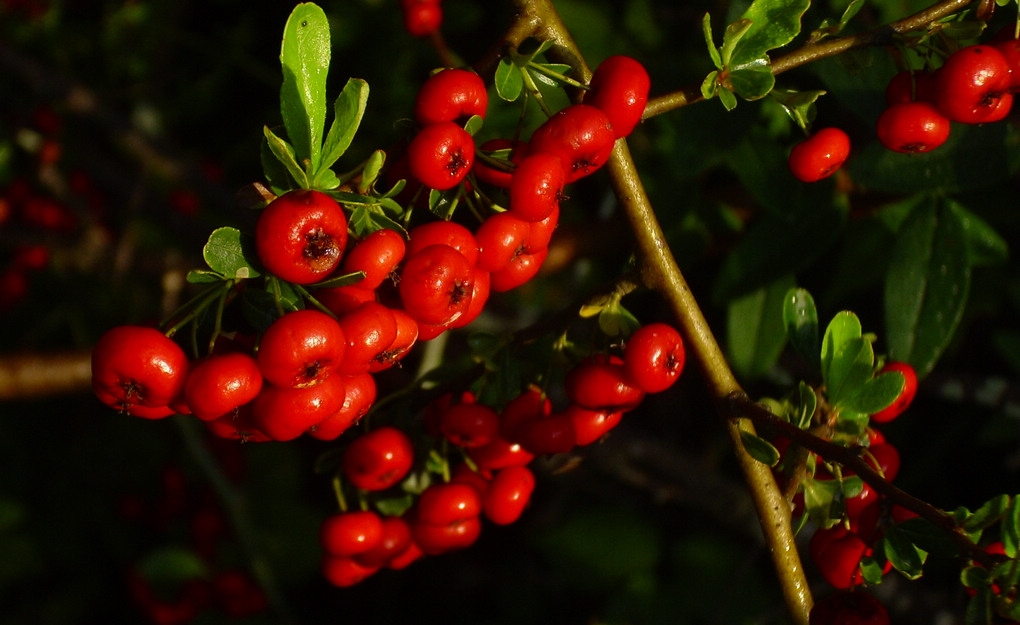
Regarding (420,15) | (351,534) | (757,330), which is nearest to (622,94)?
(351,534)

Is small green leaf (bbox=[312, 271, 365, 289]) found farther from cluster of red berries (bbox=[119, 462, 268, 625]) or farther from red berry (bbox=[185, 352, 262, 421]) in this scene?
cluster of red berries (bbox=[119, 462, 268, 625])

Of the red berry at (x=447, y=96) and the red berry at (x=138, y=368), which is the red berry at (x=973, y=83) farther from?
the red berry at (x=138, y=368)

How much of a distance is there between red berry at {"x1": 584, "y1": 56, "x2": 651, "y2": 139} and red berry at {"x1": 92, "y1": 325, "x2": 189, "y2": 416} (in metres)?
0.80

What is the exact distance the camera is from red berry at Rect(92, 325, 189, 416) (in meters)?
1.21

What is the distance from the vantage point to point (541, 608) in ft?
14.1

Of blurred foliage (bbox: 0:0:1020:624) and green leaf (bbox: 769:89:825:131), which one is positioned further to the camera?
blurred foliage (bbox: 0:0:1020:624)

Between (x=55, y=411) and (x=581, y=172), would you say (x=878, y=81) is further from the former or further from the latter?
(x=55, y=411)

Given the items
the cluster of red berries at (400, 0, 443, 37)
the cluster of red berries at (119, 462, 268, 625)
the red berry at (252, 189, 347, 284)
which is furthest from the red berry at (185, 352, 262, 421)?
the cluster of red berries at (119, 462, 268, 625)

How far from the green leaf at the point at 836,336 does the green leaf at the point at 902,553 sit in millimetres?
290

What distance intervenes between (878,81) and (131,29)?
13.0 feet

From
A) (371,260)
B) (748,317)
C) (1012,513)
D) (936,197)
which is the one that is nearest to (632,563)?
(748,317)

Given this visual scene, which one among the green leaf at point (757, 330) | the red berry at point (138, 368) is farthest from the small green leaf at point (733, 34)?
the green leaf at point (757, 330)

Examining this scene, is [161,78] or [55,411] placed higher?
[161,78]

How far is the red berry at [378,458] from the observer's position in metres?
1.59
